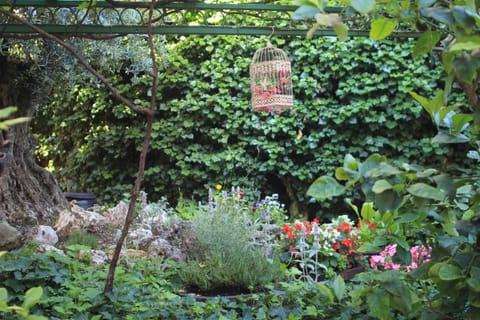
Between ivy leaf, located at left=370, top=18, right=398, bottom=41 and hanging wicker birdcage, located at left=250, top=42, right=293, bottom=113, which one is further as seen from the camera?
hanging wicker birdcage, located at left=250, top=42, right=293, bottom=113

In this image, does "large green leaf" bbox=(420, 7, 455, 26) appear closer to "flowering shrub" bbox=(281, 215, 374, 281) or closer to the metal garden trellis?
the metal garden trellis

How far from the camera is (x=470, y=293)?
1.15m

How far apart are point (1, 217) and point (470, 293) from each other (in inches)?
147

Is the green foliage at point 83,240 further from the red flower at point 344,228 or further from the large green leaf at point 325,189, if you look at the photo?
the large green leaf at point 325,189

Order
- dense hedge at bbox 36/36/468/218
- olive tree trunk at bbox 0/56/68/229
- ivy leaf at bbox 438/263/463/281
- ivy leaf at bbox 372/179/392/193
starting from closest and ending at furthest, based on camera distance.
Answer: ivy leaf at bbox 372/179/392/193
ivy leaf at bbox 438/263/463/281
olive tree trunk at bbox 0/56/68/229
dense hedge at bbox 36/36/468/218

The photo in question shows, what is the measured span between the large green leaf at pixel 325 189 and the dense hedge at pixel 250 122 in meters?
4.49

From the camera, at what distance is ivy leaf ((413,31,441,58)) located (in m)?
1.17

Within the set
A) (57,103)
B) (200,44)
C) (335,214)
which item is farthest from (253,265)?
(57,103)

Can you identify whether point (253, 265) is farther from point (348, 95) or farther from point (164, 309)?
point (348, 95)

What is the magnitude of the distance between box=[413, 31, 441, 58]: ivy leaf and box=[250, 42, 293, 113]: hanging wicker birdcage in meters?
3.31

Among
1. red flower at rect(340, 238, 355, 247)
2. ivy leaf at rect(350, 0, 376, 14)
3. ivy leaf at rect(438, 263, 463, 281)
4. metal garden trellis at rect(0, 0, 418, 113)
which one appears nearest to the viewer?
ivy leaf at rect(350, 0, 376, 14)

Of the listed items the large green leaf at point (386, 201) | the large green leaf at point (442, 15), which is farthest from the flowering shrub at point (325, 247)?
the large green leaf at point (442, 15)

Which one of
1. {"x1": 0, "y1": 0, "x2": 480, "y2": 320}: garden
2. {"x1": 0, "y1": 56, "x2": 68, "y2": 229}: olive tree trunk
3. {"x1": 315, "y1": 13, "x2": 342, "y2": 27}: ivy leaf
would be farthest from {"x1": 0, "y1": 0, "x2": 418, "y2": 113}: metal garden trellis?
{"x1": 315, "y1": 13, "x2": 342, "y2": 27}: ivy leaf

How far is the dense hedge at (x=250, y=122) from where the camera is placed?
217 inches
